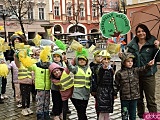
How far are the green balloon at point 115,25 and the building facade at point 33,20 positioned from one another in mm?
31090

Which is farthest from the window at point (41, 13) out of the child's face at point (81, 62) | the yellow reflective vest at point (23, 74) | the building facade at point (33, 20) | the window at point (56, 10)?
the child's face at point (81, 62)

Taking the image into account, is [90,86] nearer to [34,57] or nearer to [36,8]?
[34,57]

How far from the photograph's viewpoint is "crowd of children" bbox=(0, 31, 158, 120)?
4062 mm

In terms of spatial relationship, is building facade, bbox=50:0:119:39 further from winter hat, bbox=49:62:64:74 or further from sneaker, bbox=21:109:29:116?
winter hat, bbox=49:62:64:74

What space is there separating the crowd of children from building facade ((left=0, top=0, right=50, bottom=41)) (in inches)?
1199

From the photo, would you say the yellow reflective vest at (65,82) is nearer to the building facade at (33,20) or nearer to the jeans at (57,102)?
the jeans at (57,102)

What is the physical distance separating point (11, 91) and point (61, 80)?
3.79 m

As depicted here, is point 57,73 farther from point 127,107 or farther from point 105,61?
point 127,107

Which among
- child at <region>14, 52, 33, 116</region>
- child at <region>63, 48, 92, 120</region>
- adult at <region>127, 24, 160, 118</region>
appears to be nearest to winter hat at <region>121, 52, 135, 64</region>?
adult at <region>127, 24, 160, 118</region>

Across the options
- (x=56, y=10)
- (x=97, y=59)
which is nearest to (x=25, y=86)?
(x=97, y=59)

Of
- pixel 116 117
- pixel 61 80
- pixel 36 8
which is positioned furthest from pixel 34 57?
pixel 36 8

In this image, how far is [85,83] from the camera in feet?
14.2

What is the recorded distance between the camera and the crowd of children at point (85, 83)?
13.3 ft

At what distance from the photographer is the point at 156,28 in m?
4.22
